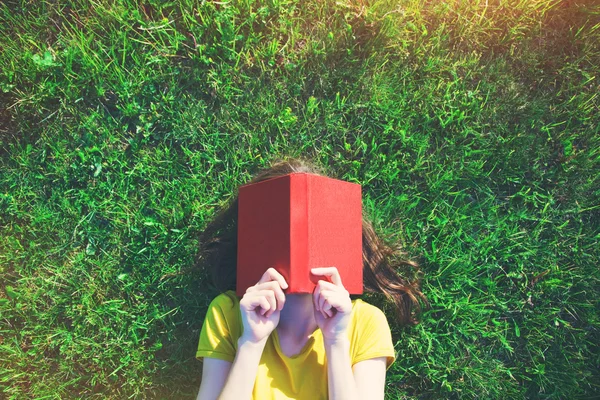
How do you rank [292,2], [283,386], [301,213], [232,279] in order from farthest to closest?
1. [292,2]
2. [232,279]
3. [283,386]
4. [301,213]

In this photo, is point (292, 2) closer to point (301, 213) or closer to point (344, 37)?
point (344, 37)

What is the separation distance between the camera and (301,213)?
226cm

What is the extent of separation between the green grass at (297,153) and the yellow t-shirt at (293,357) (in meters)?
0.46

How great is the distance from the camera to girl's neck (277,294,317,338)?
254 cm

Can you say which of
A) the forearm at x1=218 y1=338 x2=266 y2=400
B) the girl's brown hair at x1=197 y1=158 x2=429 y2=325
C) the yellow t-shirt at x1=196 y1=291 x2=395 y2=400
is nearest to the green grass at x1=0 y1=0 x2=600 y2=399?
the girl's brown hair at x1=197 y1=158 x2=429 y2=325

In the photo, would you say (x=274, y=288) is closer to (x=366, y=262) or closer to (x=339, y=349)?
(x=339, y=349)

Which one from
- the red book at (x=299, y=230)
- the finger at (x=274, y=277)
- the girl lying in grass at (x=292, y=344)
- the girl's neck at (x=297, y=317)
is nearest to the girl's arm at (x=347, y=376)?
the girl lying in grass at (x=292, y=344)

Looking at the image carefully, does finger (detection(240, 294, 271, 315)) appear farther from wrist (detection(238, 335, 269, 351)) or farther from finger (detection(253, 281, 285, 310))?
wrist (detection(238, 335, 269, 351))

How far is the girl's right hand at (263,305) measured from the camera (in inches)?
90.0

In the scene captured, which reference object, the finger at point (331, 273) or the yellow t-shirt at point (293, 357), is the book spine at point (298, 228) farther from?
the yellow t-shirt at point (293, 357)

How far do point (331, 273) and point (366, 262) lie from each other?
74cm

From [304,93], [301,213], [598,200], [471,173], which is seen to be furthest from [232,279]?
[598,200]

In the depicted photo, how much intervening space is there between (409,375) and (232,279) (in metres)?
1.13

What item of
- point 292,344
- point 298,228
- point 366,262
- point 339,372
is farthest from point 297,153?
point 339,372
